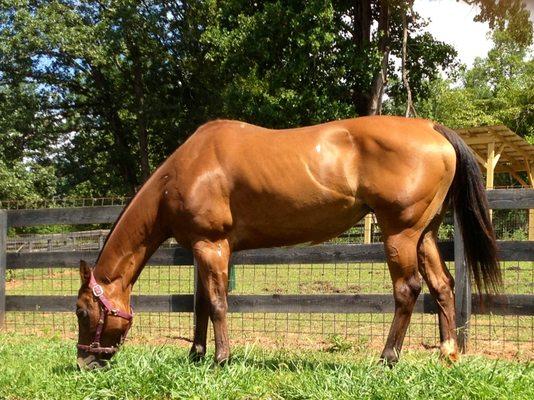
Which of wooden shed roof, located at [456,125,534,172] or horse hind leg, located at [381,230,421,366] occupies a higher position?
wooden shed roof, located at [456,125,534,172]

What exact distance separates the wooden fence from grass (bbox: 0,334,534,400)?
56.2 inches

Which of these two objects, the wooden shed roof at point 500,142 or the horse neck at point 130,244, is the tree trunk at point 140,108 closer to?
the wooden shed roof at point 500,142

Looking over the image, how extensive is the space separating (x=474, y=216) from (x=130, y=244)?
270 cm

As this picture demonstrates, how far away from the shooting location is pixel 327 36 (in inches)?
688

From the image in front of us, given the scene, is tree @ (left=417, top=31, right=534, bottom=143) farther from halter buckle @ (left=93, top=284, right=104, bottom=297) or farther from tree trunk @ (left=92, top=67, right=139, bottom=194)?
halter buckle @ (left=93, top=284, right=104, bottom=297)

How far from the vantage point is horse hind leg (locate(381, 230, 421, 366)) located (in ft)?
13.4

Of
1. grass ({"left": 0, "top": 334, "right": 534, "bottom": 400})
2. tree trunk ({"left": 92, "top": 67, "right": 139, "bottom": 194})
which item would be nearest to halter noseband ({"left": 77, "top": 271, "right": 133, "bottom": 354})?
grass ({"left": 0, "top": 334, "right": 534, "bottom": 400})

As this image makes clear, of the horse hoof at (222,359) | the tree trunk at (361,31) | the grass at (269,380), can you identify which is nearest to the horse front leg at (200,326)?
the grass at (269,380)

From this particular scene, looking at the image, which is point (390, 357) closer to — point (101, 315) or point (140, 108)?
point (101, 315)

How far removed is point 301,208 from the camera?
A: 4.30m

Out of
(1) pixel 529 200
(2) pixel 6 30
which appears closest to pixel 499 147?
(1) pixel 529 200

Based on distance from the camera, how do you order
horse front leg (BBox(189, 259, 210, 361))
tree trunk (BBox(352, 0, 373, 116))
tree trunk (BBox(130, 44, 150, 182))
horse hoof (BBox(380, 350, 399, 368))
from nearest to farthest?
1. horse hoof (BBox(380, 350, 399, 368))
2. horse front leg (BBox(189, 259, 210, 361))
3. tree trunk (BBox(352, 0, 373, 116))
4. tree trunk (BBox(130, 44, 150, 182))

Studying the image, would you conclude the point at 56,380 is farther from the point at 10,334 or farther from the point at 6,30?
the point at 6,30

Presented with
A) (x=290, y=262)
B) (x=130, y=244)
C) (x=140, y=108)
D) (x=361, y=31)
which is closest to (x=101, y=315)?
(x=130, y=244)
